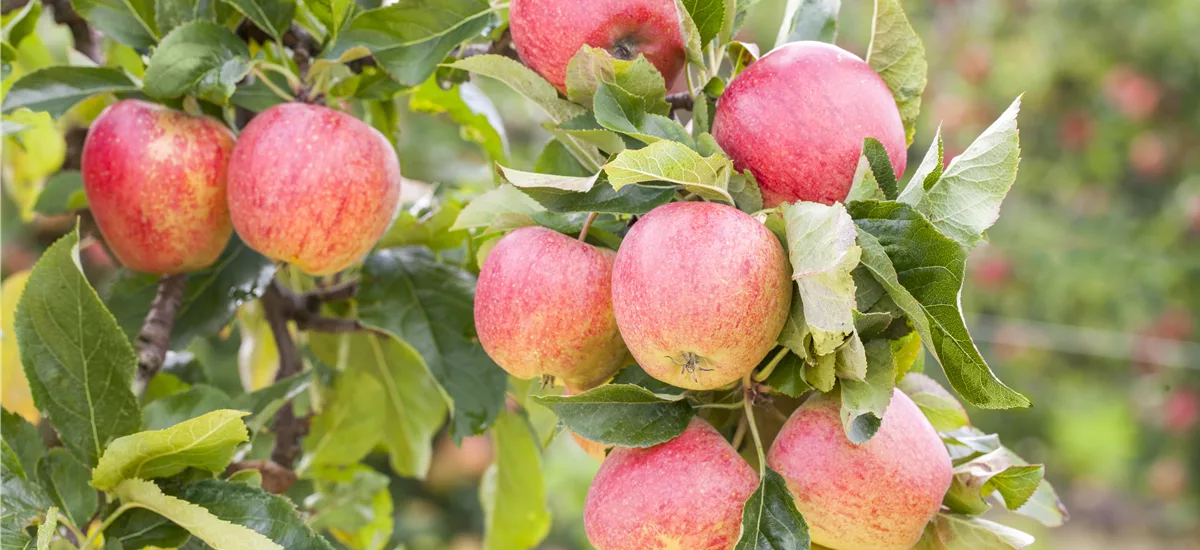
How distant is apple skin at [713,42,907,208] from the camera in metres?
0.53

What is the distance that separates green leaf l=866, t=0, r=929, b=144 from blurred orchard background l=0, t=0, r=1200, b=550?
1989mm

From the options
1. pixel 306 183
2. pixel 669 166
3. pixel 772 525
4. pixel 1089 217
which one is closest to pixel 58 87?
pixel 306 183

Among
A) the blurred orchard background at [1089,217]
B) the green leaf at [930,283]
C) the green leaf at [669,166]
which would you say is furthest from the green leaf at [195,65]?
the blurred orchard background at [1089,217]

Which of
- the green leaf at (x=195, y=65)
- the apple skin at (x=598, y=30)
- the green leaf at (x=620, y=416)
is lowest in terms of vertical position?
the green leaf at (x=620, y=416)

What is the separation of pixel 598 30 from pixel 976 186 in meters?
0.22

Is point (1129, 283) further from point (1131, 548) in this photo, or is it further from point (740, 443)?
point (740, 443)

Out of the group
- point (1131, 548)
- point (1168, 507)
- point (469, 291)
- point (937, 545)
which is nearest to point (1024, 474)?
point (937, 545)

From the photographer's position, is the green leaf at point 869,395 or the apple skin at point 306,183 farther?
the apple skin at point 306,183

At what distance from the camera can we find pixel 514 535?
0.95 metres

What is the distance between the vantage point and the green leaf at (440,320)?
29.4 inches

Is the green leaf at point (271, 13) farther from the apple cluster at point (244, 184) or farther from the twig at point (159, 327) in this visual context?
the twig at point (159, 327)

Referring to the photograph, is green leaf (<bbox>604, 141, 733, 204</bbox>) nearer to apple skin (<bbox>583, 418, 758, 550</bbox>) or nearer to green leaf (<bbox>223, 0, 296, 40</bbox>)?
apple skin (<bbox>583, 418, 758, 550</bbox>)

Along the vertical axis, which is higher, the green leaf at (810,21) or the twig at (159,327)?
the green leaf at (810,21)

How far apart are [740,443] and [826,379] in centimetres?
10
